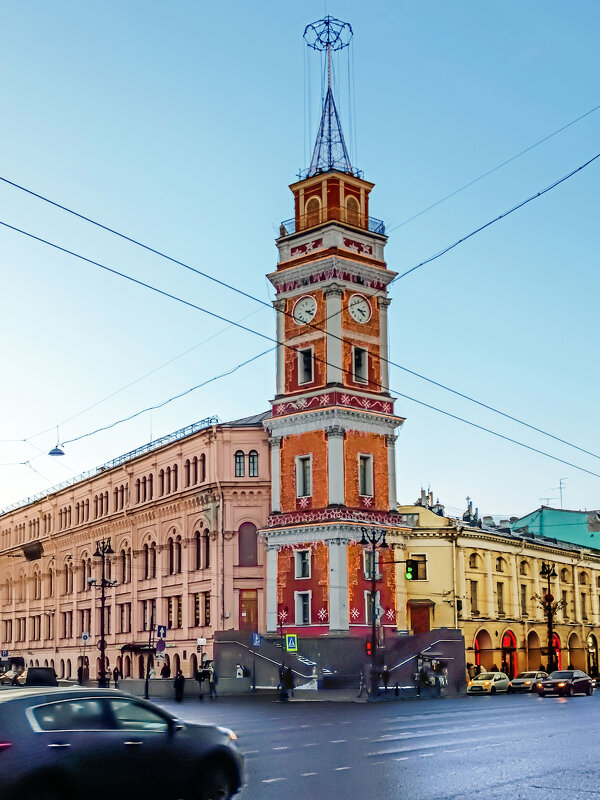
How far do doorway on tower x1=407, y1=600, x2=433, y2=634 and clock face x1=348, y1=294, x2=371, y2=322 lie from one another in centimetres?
1808

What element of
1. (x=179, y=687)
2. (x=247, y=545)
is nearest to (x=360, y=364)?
(x=247, y=545)

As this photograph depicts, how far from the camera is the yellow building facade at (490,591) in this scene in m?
65.6

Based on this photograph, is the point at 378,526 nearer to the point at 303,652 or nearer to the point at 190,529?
the point at 303,652

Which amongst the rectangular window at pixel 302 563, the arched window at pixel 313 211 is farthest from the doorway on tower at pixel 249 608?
the arched window at pixel 313 211

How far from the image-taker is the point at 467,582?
67312 millimetres

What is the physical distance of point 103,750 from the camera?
11141mm

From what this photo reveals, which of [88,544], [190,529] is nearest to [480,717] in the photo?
[190,529]

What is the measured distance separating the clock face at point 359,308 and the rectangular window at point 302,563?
44.0 feet

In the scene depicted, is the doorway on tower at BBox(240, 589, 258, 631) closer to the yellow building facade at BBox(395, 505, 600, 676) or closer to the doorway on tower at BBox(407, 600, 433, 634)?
the yellow building facade at BBox(395, 505, 600, 676)

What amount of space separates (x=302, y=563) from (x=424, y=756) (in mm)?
40706

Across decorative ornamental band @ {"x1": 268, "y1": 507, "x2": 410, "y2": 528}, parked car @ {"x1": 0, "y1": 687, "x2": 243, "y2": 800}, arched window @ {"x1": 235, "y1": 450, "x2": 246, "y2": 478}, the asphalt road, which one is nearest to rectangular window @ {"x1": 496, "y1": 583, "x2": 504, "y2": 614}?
decorative ornamental band @ {"x1": 268, "y1": 507, "x2": 410, "y2": 528}

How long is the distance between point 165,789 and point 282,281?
5128 centimetres

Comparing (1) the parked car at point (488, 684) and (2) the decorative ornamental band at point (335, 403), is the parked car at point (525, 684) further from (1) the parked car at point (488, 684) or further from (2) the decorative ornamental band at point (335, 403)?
(2) the decorative ornamental band at point (335, 403)

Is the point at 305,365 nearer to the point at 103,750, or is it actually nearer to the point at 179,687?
the point at 179,687
